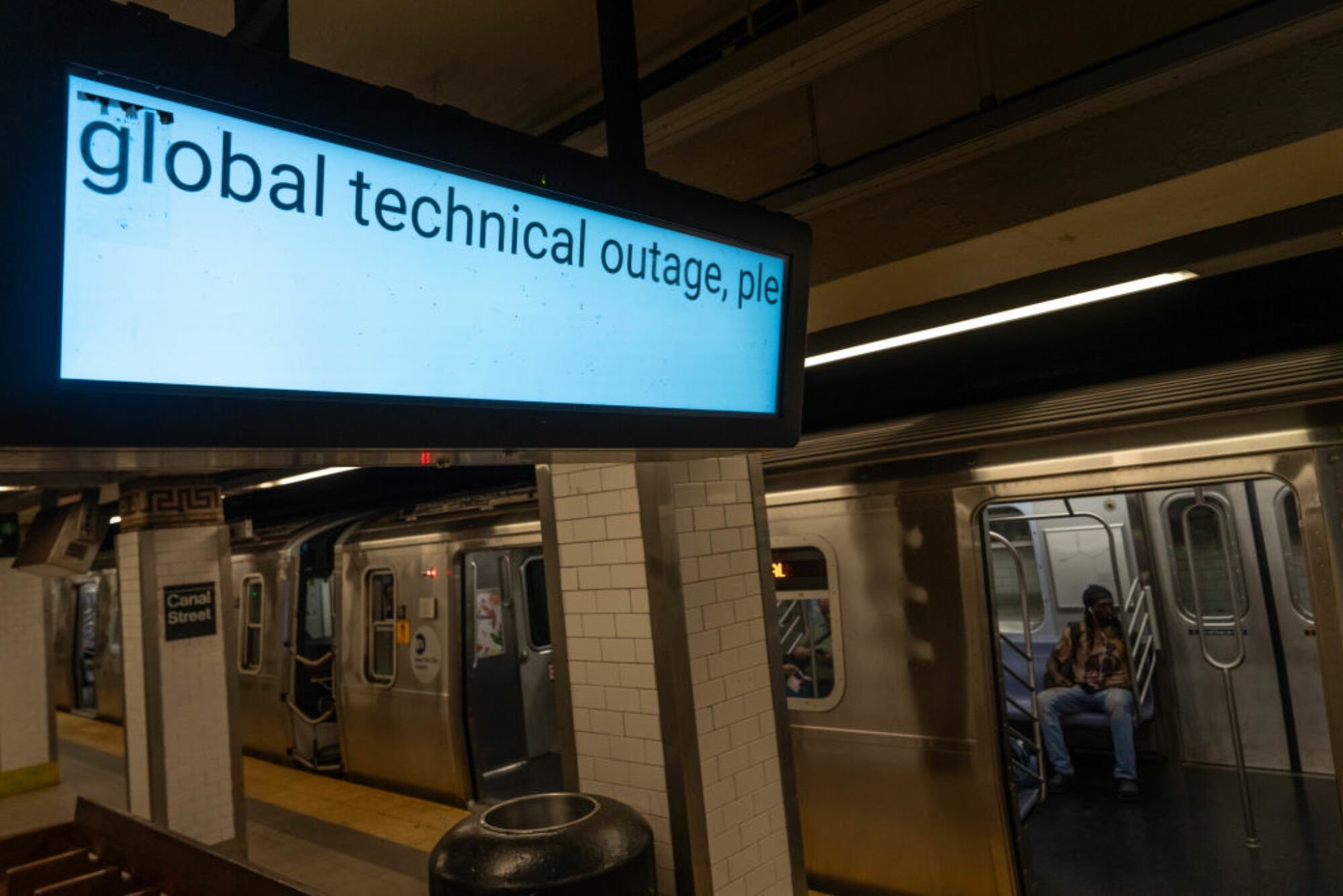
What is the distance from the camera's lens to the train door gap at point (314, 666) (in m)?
8.87

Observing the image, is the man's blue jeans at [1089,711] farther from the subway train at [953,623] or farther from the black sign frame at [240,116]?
the black sign frame at [240,116]

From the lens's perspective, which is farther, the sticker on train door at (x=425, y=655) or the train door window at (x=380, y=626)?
the train door window at (x=380, y=626)

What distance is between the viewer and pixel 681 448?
178 cm

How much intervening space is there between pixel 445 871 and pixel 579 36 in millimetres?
2467

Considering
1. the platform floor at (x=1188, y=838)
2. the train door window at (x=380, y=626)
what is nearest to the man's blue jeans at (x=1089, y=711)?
the platform floor at (x=1188, y=838)

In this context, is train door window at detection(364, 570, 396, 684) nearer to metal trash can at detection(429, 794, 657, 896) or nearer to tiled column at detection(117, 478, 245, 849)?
tiled column at detection(117, 478, 245, 849)

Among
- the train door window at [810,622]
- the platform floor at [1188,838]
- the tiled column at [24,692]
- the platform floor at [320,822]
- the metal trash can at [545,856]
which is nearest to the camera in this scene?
Answer: the metal trash can at [545,856]

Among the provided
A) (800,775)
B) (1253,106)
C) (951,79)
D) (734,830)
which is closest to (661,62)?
(951,79)

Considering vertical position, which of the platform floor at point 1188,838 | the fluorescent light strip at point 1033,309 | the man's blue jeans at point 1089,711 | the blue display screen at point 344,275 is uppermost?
the fluorescent light strip at point 1033,309

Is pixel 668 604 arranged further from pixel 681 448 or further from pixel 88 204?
A: pixel 88 204

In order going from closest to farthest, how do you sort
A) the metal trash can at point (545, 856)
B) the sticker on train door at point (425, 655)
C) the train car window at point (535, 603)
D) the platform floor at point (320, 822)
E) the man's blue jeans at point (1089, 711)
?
the metal trash can at point (545, 856) < the platform floor at point (320, 822) < the man's blue jeans at point (1089, 711) < the sticker on train door at point (425, 655) < the train car window at point (535, 603)

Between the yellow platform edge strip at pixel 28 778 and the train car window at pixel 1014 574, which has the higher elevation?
the train car window at pixel 1014 574

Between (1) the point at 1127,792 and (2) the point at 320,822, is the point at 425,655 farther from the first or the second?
(1) the point at 1127,792

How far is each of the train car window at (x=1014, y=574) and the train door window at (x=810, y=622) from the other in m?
3.14
